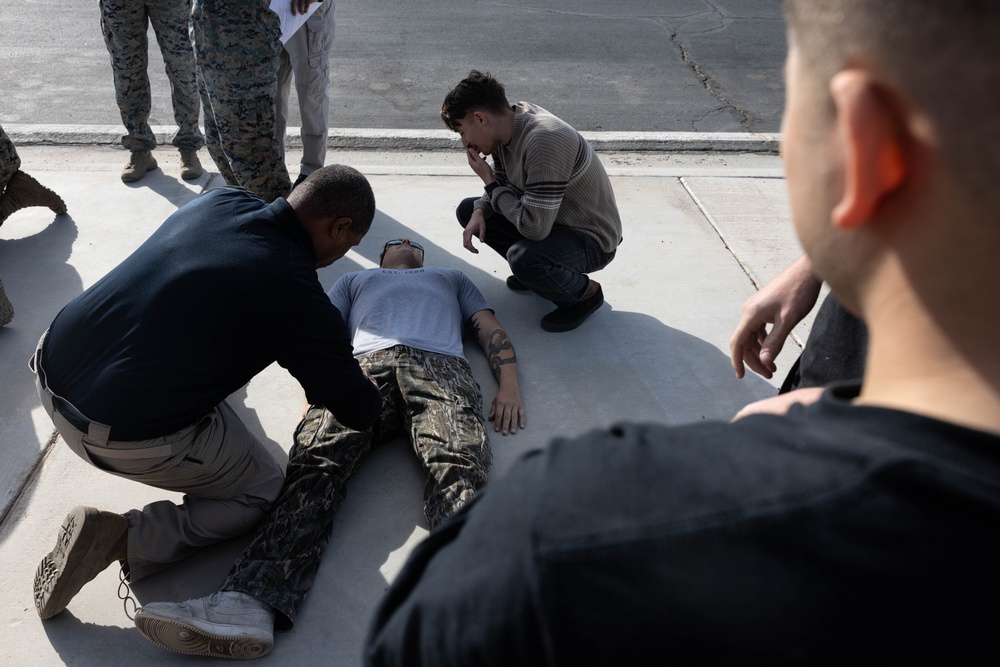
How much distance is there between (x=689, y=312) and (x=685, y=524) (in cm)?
343

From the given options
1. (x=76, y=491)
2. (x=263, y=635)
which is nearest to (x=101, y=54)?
(x=76, y=491)

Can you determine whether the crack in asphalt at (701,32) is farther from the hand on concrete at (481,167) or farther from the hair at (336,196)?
the hair at (336,196)

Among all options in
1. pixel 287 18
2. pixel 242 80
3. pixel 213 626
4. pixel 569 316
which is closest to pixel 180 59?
pixel 287 18

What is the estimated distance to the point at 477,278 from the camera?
13.8 feet

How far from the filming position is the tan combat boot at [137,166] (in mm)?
4863

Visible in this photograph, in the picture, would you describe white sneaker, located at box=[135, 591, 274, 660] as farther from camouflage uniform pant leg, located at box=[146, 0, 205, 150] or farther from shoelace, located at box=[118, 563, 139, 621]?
camouflage uniform pant leg, located at box=[146, 0, 205, 150]

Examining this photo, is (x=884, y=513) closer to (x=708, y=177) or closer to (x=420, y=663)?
(x=420, y=663)

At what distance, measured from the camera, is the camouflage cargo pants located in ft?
15.5

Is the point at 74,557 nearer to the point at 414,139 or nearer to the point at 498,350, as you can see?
the point at 498,350

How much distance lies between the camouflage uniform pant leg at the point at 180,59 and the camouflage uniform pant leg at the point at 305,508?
263 centimetres

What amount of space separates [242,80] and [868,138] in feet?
13.3

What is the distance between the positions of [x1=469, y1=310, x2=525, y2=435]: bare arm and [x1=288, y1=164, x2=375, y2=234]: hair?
0.92 metres

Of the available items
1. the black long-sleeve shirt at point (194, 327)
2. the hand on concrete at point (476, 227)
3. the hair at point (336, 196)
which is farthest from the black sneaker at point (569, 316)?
the black long-sleeve shirt at point (194, 327)

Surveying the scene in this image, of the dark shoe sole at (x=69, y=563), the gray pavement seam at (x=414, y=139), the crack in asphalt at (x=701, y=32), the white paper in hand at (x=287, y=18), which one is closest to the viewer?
the dark shoe sole at (x=69, y=563)
